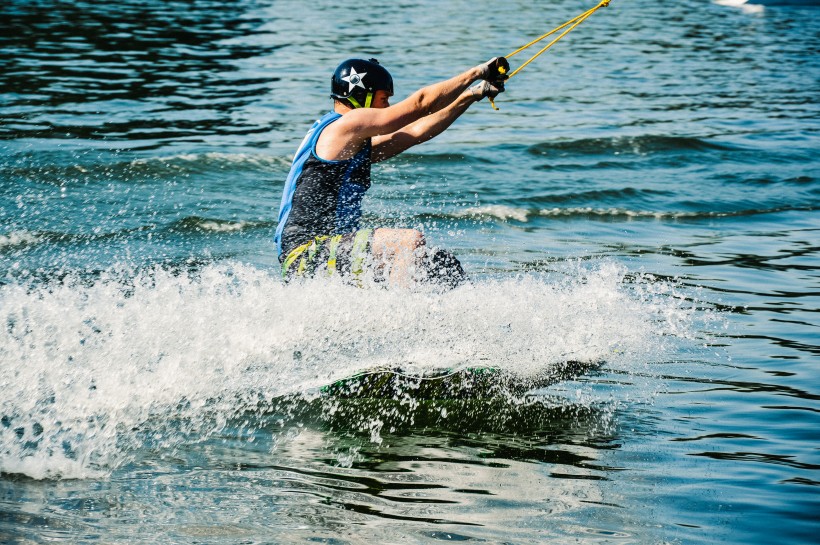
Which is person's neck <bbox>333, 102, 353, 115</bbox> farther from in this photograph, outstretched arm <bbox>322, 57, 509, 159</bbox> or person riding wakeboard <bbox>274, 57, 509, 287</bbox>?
outstretched arm <bbox>322, 57, 509, 159</bbox>

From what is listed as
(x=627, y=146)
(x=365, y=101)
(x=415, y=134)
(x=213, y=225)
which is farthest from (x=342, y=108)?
(x=627, y=146)

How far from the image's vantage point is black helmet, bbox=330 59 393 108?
22.2 feet

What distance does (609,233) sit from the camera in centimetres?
1095

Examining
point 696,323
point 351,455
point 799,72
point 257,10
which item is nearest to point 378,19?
point 257,10

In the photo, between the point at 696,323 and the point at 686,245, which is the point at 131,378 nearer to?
the point at 696,323

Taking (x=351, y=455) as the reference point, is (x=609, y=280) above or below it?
above

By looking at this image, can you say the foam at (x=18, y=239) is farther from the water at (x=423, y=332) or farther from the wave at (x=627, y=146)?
the wave at (x=627, y=146)

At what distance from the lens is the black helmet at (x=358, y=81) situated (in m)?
6.75

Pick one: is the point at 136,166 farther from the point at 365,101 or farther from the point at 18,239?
the point at 365,101

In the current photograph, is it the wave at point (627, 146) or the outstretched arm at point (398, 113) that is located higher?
the outstretched arm at point (398, 113)

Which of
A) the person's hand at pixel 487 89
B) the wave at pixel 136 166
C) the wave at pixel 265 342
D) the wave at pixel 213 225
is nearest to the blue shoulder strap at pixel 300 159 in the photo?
the wave at pixel 265 342

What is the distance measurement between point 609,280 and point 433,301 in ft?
4.21

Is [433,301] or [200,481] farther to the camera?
[433,301]

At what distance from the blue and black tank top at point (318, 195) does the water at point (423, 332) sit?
42 cm
